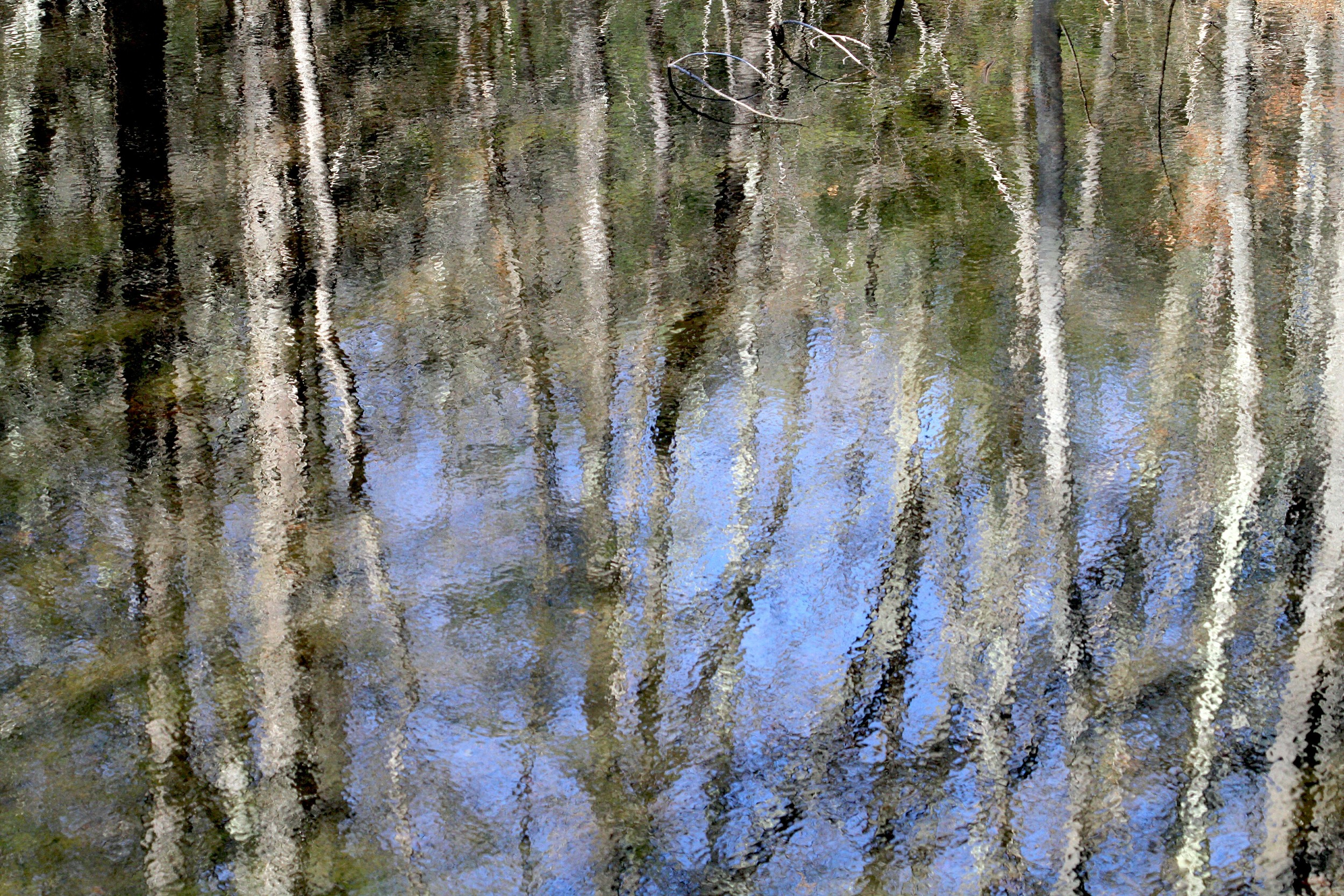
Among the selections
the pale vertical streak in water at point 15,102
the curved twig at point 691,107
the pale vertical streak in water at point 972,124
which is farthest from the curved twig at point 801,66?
the pale vertical streak in water at point 15,102

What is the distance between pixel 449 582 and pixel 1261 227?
12.6 ft

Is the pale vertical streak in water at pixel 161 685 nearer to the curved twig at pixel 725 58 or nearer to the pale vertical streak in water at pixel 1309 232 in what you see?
the pale vertical streak in water at pixel 1309 232

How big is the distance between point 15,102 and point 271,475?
447cm

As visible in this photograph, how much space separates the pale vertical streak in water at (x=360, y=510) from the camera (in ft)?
10.4

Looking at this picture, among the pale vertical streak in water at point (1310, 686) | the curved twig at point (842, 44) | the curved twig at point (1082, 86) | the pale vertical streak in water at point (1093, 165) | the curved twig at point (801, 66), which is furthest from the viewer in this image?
the curved twig at point (842, 44)

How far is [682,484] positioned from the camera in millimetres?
4230

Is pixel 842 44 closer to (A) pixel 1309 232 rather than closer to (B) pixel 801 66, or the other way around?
(B) pixel 801 66

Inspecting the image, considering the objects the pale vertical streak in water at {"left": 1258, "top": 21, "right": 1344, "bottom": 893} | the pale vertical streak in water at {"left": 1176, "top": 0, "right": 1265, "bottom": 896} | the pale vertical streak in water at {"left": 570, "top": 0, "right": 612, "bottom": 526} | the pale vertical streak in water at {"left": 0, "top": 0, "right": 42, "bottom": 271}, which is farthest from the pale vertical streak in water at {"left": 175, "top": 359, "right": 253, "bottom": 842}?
the pale vertical streak in water at {"left": 1258, "top": 21, "right": 1344, "bottom": 893}

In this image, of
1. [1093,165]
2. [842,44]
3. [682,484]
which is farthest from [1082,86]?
[682,484]

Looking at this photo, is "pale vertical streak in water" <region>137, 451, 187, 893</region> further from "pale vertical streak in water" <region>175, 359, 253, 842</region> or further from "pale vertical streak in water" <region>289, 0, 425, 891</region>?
"pale vertical streak in water" <region>289, 0, 425, 891</region>

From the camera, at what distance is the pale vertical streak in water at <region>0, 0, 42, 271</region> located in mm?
6031

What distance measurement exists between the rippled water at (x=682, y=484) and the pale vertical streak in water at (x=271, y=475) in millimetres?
20

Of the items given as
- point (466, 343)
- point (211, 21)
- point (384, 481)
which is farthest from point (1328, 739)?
point (211, 21)

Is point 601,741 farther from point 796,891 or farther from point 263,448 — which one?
point 263,448
